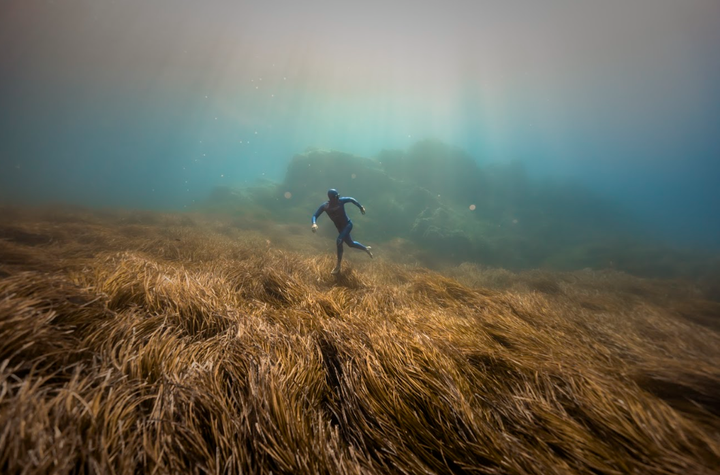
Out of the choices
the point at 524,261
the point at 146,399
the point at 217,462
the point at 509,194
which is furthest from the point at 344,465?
the point at 509,194

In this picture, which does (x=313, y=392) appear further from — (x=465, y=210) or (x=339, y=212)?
(x=465, y=210)

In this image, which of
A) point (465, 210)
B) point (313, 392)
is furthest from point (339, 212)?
point (465, 210)

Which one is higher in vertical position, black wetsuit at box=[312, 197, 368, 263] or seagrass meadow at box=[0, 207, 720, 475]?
black wetsuit at box=[312, 197, 368, 263]

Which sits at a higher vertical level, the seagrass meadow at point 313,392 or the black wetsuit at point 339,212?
the black wetsuit at point 339,212

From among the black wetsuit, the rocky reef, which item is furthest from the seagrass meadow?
the rocky reef

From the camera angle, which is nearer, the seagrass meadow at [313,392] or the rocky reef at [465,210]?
the seagrass meadow at [313,392]

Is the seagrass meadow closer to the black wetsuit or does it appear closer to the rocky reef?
the black wetsuit

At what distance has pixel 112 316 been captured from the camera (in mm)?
2385

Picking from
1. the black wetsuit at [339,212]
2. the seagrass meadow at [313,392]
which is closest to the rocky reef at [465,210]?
the black wetsuit at [339,212]

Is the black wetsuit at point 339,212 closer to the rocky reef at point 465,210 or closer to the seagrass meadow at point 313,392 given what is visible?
the seagrass meadow at point 313,392

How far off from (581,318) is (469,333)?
3.28 meters

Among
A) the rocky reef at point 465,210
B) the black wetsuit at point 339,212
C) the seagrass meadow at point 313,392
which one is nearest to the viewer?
the seagrass meadow at point 313,392

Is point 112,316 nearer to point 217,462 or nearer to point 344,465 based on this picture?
point 217,462

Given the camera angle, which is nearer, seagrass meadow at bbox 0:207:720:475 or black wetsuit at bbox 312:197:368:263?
seagrass meadow at bbox 0:207:720:475
